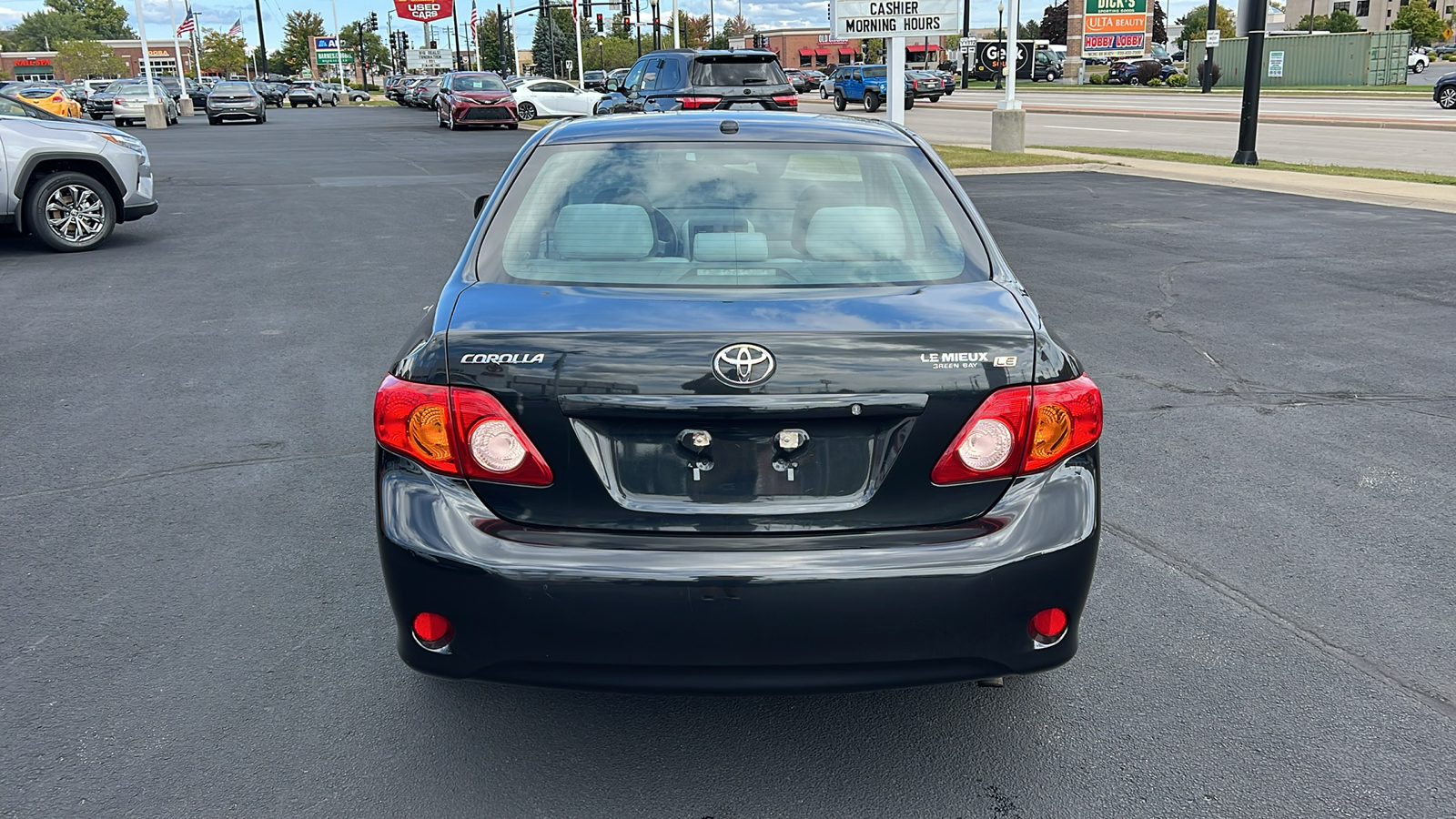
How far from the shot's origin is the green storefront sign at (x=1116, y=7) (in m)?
70.9

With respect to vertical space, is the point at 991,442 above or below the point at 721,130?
below

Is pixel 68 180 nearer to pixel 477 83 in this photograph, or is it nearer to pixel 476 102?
pixel 476 102

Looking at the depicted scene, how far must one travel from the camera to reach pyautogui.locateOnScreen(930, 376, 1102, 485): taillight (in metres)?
2.88

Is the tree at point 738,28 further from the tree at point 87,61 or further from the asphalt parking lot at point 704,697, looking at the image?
the asphalt parking lot at point 704,697

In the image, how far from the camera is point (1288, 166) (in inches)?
756


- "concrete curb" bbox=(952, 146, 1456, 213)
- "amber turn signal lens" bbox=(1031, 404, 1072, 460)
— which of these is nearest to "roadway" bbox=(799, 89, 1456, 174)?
"concrete curb" bbox=(952, 146, 1456, 213)

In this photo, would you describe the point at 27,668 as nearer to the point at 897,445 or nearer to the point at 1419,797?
the point at 897,445

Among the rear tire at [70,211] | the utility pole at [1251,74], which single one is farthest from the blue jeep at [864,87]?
the rear tire at [70,211]

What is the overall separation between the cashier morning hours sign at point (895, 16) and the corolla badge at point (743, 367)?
717 inches

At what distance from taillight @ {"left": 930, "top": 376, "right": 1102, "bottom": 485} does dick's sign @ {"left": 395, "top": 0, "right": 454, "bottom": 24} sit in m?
101

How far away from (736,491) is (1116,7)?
77.1 meters

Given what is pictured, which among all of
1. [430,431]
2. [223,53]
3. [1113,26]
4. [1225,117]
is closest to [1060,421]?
[430,431]

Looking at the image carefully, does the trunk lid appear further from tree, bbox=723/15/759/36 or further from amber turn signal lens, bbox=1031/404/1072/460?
tree, bbox=723/15/759/36

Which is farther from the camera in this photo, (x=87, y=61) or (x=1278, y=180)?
(x=87, y=61)
